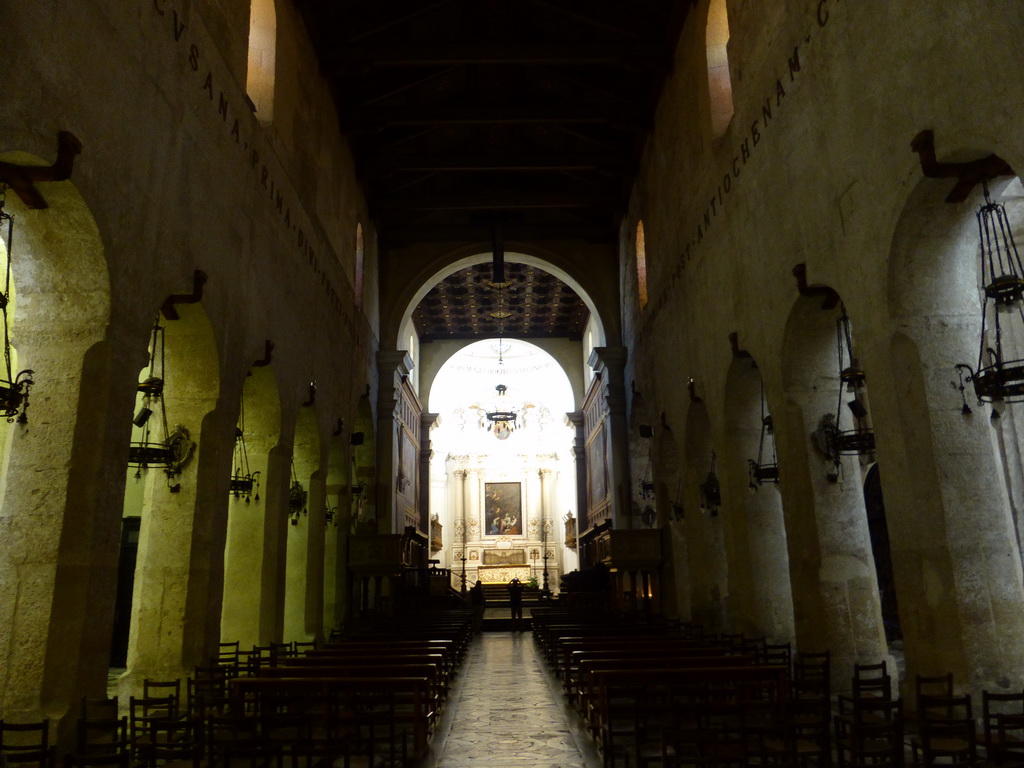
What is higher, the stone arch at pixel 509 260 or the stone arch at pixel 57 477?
the stone arch at pixel 509 260

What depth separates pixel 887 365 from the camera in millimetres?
7020

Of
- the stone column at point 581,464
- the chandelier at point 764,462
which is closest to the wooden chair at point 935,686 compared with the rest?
the chandelier at point 764,462

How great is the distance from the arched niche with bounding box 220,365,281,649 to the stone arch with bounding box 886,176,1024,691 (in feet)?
26.0

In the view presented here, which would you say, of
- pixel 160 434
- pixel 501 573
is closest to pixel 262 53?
pixel 160 434

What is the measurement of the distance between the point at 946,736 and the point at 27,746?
5.79 meters

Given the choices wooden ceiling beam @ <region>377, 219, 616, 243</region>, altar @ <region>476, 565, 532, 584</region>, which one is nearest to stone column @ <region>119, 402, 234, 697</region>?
wooden ceiling beam @ <region>377, 219, 616, 243</region>

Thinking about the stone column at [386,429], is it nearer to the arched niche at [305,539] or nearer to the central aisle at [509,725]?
the arched niche at [305,539]

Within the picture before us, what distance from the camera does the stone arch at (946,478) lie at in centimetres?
628

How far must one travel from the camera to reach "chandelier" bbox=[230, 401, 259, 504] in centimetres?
1090

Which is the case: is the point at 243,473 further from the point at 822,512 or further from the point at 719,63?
the point at 719,63

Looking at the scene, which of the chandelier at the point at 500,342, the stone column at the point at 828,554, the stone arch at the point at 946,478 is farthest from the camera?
the chandelier at the point at 500,342

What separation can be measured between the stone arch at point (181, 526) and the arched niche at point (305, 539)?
159 inches

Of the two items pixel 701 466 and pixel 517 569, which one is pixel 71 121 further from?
pixel 517 569

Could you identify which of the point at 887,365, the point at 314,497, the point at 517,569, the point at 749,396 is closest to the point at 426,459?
the point at 517,569
